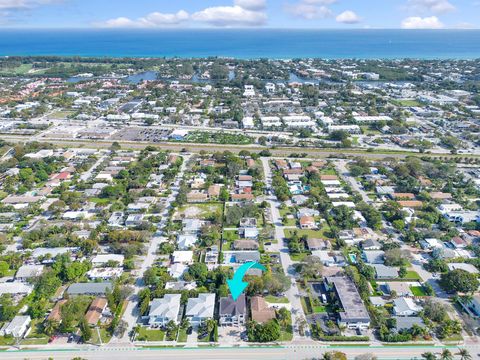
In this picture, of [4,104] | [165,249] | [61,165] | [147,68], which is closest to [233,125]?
[61,165]

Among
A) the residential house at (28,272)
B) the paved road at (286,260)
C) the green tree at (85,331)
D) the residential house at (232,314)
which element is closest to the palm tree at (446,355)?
the paved road at (286,260)

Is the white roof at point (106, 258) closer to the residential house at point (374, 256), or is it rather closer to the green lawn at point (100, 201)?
the green lawn at point (100, 201)

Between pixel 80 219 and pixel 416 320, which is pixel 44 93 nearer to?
pixel 80 219

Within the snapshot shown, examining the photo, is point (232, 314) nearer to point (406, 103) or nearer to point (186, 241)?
point (186, 241)

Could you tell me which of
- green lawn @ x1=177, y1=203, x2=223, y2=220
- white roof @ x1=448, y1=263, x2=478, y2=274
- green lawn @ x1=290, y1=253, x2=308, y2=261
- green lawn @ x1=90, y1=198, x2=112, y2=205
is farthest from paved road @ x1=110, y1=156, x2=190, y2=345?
white roof @ x1=448, y1=263, x2=478, y2=274

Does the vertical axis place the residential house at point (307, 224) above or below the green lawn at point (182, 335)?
above

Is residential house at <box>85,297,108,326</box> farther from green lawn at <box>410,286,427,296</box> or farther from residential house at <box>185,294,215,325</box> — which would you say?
green lawn at <box>410,286,427,296</box>
